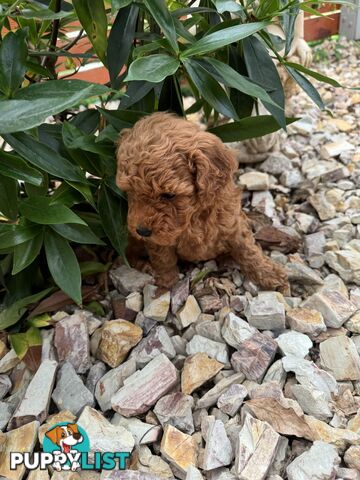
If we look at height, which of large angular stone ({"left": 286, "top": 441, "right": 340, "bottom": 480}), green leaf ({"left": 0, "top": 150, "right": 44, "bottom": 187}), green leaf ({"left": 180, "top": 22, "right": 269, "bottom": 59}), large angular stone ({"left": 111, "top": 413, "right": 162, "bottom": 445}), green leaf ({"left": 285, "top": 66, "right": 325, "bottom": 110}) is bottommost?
large angular stone ({"left": 111, "top": 413, "right": 162, "bottom": 445})

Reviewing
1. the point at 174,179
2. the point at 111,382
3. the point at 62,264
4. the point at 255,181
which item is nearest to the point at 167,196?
the point at 174,179

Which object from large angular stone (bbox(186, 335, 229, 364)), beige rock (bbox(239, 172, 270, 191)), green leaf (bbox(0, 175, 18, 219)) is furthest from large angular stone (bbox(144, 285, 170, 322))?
beige rock (bbox(239, 172, 270, 191))

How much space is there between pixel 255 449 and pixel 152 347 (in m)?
0.50

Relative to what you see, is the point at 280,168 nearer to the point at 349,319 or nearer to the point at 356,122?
the point at 356,122

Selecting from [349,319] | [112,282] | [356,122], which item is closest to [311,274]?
[349,319]

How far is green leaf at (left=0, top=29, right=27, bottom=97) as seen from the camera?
1184mm

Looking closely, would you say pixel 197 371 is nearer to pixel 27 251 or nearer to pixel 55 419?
pixel 55 419

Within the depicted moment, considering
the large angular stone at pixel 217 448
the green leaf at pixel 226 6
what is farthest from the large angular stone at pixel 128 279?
the green leaf at pixel 226 6

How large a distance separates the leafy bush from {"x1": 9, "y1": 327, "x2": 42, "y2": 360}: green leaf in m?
0.06

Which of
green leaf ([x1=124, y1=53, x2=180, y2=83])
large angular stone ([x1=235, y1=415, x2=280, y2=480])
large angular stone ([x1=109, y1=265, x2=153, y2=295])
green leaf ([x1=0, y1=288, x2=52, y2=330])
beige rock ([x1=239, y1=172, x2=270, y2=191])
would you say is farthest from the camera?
beige rock ([x1=239, y1=172, x2=270, y2=191])

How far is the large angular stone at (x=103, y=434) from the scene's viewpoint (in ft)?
4.22

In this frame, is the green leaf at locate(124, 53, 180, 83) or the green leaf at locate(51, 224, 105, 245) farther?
the green leaf at locate(51, 224, 105, 245)

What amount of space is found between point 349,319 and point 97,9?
4.41ft

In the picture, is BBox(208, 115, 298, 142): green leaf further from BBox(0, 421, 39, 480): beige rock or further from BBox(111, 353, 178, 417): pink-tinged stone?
BBox(0, 421, 39, 480): beige rock
